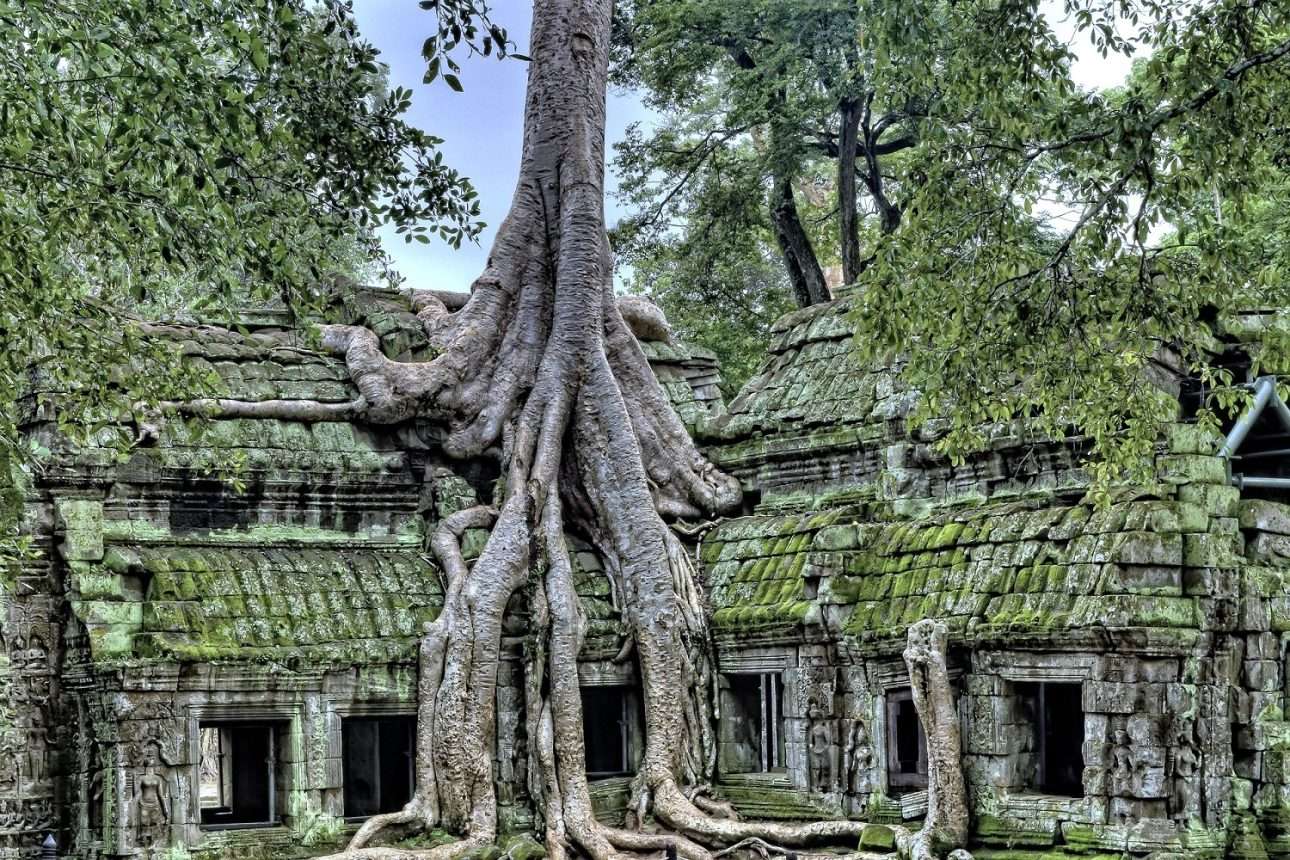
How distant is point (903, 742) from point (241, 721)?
5.34 meters

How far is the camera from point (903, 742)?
1605 centimetres

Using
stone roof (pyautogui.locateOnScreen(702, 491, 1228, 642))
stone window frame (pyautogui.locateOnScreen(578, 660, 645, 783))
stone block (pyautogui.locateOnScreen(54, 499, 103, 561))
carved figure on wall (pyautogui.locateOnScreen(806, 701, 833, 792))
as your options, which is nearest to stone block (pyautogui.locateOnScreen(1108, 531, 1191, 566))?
stone roof (pyautogui.locateOnScreen(702, 491, 1228, 642))

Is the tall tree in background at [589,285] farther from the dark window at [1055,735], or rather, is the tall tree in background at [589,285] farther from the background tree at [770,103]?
the background tree at [770,103]

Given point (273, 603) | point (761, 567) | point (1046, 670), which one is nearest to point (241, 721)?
point (273, 603)

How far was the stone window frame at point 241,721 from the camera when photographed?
15297 millimetres

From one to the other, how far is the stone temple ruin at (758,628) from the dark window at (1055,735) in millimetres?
22

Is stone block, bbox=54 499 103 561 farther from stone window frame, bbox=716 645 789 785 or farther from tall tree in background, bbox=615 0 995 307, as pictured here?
tall tree in background, bbox=615 0 995 307

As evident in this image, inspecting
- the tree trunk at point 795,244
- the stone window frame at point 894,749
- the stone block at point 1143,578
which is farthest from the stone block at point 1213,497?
the tree trunk at point 795,244

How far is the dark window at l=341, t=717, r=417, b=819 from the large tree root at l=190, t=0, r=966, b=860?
484 millimetres

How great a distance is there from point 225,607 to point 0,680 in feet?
6.40

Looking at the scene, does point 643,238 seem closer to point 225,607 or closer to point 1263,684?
point 225,607

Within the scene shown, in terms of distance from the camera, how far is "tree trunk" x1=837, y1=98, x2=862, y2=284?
24.7 meters

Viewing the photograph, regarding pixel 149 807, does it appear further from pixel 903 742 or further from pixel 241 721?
pixel 903 742

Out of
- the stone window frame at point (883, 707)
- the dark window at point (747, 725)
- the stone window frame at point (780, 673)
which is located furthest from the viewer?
the dark window at point (747, 725)
